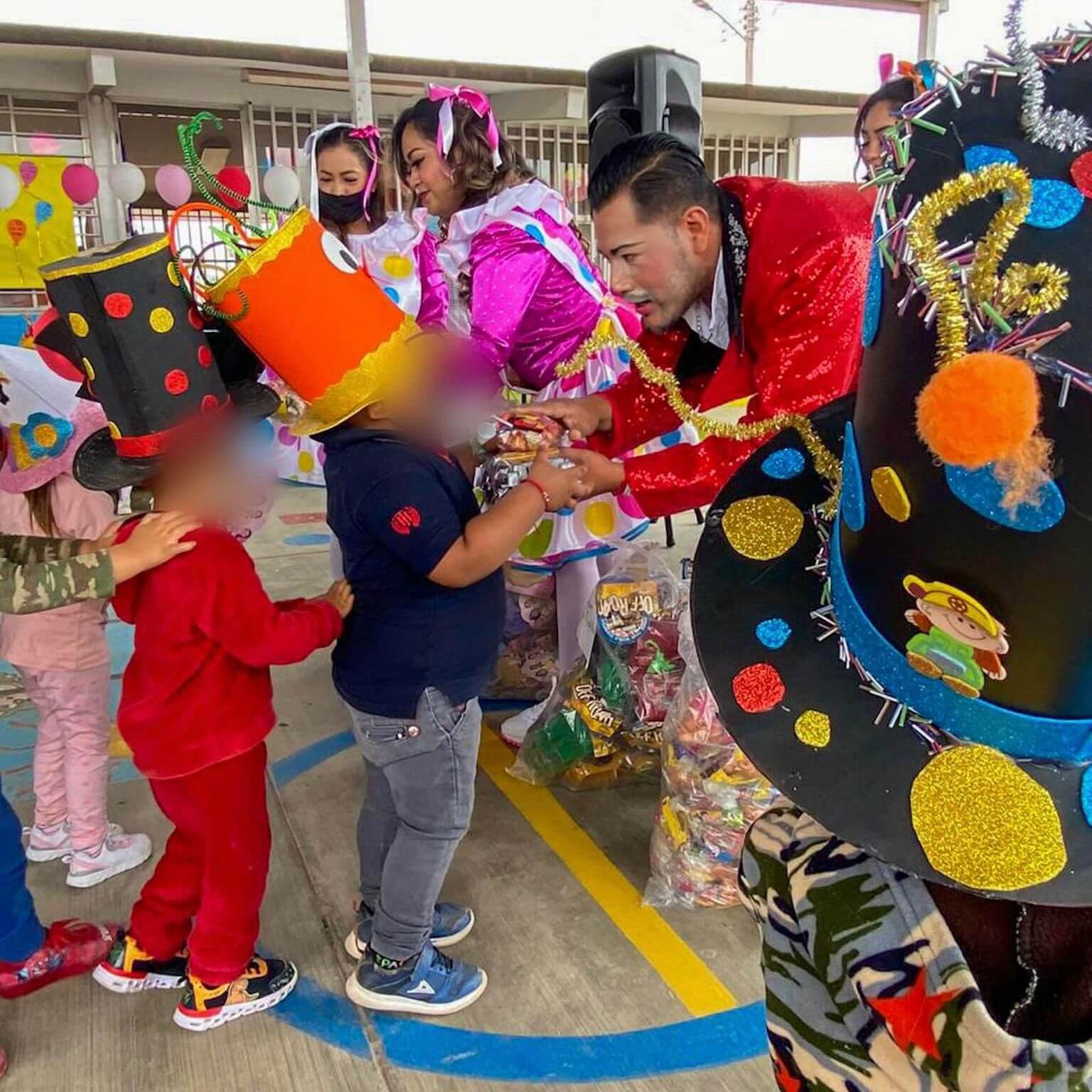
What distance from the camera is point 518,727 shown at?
3.46 m

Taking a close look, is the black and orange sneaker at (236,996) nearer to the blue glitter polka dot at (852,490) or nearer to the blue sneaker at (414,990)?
the blue sneaker at (414,990)

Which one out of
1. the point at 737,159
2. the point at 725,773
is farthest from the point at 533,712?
the point at 737,159

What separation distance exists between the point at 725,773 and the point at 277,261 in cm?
161

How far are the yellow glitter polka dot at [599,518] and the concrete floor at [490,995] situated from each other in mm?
854

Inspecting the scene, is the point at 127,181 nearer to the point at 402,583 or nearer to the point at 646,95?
the point at 646,95

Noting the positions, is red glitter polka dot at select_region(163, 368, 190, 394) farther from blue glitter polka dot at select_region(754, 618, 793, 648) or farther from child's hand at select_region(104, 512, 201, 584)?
blue glitter polka dot at select_region(754, 618, 793, 648)

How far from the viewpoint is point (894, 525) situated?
78cm

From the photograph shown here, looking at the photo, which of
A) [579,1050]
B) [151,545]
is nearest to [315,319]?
[151,545]

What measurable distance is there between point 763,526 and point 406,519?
987mm

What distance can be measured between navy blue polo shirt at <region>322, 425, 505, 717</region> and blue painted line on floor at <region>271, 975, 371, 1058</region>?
0.73 m

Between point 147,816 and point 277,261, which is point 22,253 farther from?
point 277,261

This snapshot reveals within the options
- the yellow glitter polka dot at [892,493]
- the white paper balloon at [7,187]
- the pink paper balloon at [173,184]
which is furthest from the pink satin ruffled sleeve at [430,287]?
the white paper balloon at [7,187]

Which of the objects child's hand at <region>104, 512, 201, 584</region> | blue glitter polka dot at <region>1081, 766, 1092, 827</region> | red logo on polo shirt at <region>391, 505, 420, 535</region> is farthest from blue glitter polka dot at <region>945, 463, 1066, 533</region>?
child's hand at <region>104, 512, 201, 584</region>

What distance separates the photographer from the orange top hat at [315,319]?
179 centimetres
